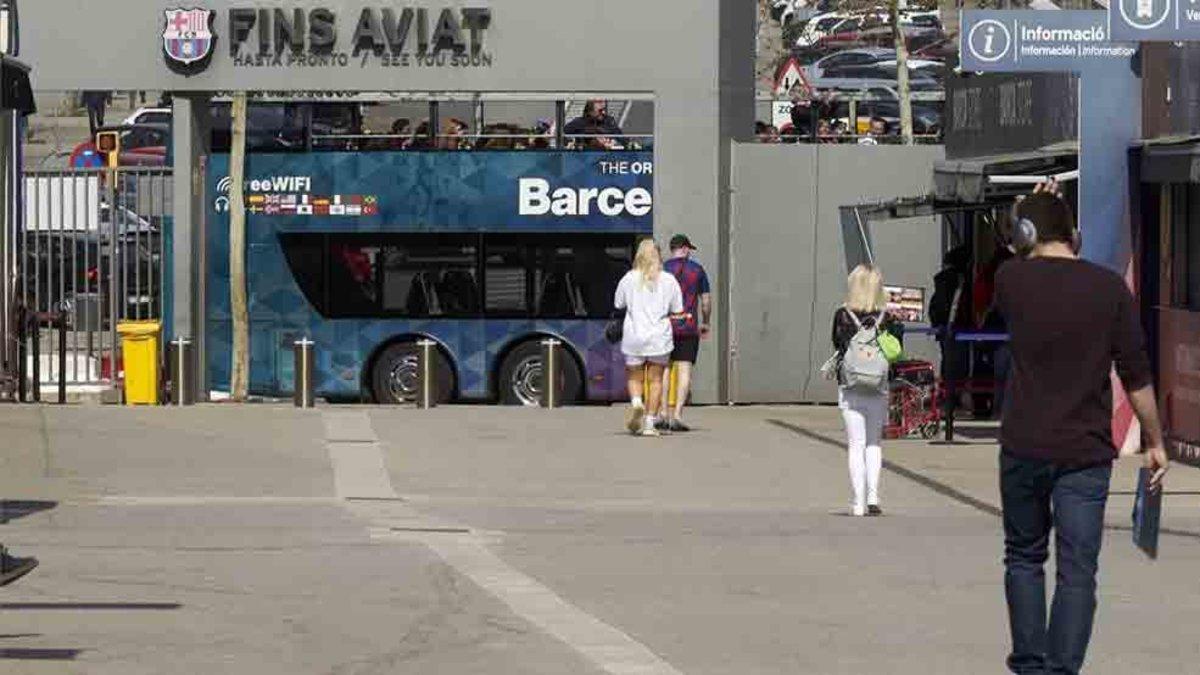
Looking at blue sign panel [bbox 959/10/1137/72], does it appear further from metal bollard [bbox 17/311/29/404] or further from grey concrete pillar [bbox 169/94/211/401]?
metal bollard [bbox 17/311/29/404]

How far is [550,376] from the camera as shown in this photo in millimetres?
25406

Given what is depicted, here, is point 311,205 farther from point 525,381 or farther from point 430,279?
point 525,381

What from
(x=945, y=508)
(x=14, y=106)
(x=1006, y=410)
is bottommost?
(x=945, y=508)

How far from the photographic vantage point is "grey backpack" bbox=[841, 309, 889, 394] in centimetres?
1608

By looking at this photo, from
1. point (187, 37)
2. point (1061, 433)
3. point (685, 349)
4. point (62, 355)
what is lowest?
point (62, 355)

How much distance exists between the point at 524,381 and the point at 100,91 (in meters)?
5.48

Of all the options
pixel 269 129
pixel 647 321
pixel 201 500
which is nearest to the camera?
pixel 201 500

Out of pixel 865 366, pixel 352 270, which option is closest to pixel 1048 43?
pixel 865 366

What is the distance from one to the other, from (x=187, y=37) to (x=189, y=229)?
2017 millimetres

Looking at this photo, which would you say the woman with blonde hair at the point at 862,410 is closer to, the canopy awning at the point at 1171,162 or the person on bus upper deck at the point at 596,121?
the canopy awning at the point at 1171,162

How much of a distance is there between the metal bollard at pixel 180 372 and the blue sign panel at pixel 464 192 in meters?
2.02

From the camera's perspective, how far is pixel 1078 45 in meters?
19.6

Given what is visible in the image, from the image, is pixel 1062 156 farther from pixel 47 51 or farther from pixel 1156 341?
pixel 47 51

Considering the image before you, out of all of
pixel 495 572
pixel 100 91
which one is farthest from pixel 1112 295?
pixel 100 91
